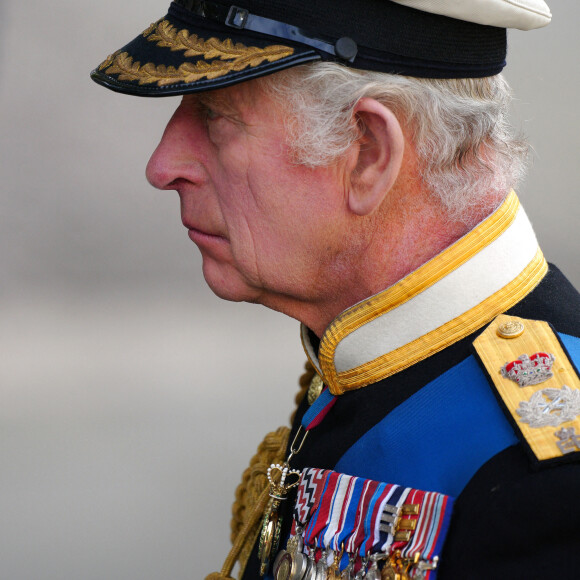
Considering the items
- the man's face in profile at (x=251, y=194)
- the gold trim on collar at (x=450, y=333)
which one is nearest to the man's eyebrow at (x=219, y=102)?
the man's face in profile at (x=251, y=194)

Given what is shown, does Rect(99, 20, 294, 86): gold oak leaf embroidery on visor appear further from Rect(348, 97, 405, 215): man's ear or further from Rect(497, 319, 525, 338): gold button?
Rect(497, 319, 525, 338): gold button

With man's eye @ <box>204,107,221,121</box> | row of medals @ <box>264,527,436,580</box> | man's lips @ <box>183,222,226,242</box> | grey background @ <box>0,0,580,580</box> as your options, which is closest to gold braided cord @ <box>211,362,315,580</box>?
row of medals @ <box>264,527,436,580</box>

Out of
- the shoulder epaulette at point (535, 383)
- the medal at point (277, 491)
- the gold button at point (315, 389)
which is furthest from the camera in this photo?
the gold button at point (315, 389)

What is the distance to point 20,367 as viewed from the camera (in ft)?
6.45

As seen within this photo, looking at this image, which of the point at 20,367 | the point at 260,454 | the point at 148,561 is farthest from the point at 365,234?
the point at 20,367

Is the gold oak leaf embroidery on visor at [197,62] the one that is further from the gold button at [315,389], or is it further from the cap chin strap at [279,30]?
the gold button at [315,389]

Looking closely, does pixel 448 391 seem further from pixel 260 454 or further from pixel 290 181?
pixel 260 454

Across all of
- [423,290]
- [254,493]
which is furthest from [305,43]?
[254,493]

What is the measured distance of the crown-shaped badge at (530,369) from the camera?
25.6 inches

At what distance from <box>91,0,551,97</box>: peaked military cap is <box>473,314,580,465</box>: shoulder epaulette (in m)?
0.22

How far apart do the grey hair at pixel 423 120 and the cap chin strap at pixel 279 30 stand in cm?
1

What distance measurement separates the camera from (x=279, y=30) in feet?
2.32

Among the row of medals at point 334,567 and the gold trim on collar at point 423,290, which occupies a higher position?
the gold trim on collar at point 423,290

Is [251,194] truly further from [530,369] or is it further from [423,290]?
[530,369]
